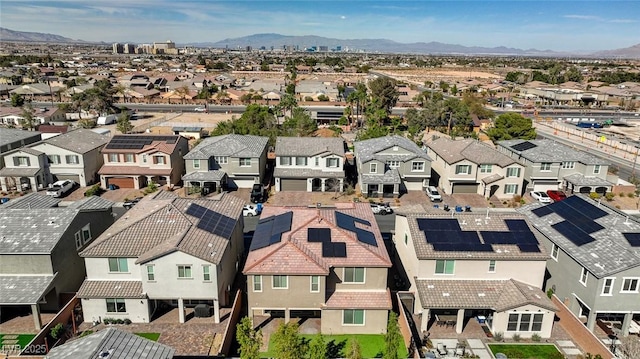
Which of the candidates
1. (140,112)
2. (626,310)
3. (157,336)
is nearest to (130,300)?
(157,336)

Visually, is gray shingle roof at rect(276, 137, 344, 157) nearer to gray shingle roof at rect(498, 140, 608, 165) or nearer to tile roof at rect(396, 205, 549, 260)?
tile roof at rect(396, 205, 549, 260)

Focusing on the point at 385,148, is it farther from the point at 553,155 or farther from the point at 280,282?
the point at 280,282

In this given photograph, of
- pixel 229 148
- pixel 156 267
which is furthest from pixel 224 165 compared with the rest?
pixel 156 267

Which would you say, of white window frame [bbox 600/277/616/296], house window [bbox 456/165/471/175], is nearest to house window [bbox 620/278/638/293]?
white window frame [bbox 600/277/616/296]

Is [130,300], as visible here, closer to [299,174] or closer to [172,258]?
[172,258]

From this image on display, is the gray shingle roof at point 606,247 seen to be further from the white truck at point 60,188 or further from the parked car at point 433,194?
the white truck at point 60,188
